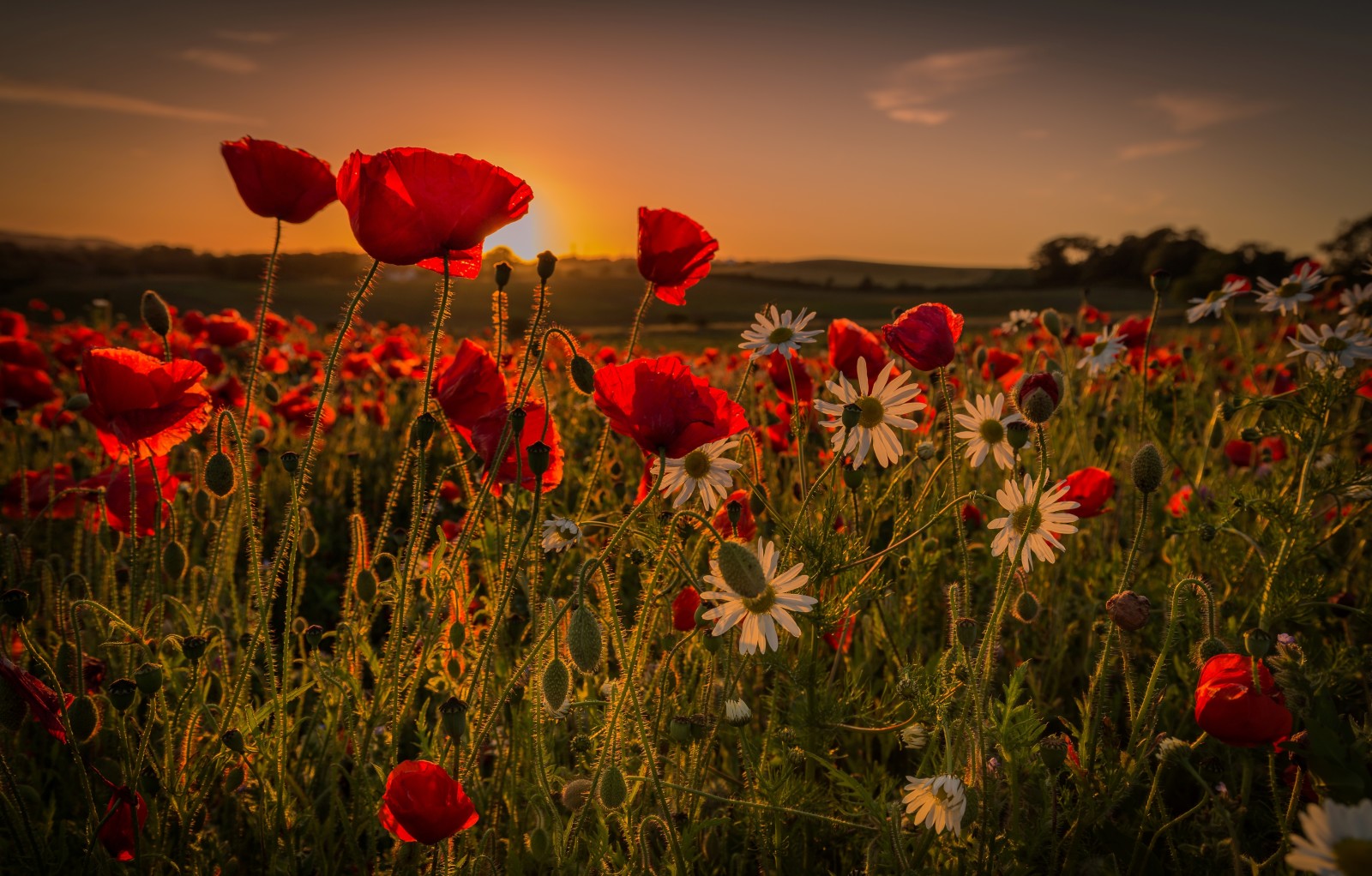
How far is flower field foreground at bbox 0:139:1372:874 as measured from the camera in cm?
143

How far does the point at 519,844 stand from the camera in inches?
67.6

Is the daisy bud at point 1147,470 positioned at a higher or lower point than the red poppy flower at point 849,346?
lower

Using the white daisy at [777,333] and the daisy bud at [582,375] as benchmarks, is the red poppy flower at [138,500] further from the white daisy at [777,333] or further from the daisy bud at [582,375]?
the white daisy at [777,333]

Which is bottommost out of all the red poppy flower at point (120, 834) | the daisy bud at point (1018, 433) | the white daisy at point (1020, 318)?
the red poppy flower at point (120, 834)

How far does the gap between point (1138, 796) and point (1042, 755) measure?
2.73ft

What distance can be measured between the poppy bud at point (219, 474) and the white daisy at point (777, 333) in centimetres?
113

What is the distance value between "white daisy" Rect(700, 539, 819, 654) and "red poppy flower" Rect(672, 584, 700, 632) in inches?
15.4

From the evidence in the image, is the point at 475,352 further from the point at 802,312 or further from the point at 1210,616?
the point at 1210,616

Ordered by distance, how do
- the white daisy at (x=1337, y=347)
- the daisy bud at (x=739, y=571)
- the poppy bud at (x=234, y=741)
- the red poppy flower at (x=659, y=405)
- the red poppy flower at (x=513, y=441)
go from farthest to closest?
the white daisy at (x=1337, y=347)
the red poppy flower at (x=513, y=441)
the poppy bud at (x=234, y=741)
the red poppy flower at (x=659, y=405)
the daisy bud at (x=739, y=571)

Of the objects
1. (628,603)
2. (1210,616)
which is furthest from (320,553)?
(1210,616)

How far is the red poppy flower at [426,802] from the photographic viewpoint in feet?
4.17

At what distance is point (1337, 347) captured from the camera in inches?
93.7

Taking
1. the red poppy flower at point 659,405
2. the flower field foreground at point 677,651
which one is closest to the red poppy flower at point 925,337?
the flower field foreground at point 677,651

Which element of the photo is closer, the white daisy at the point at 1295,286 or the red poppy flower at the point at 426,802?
the red poppy flower at the point at 426,802
